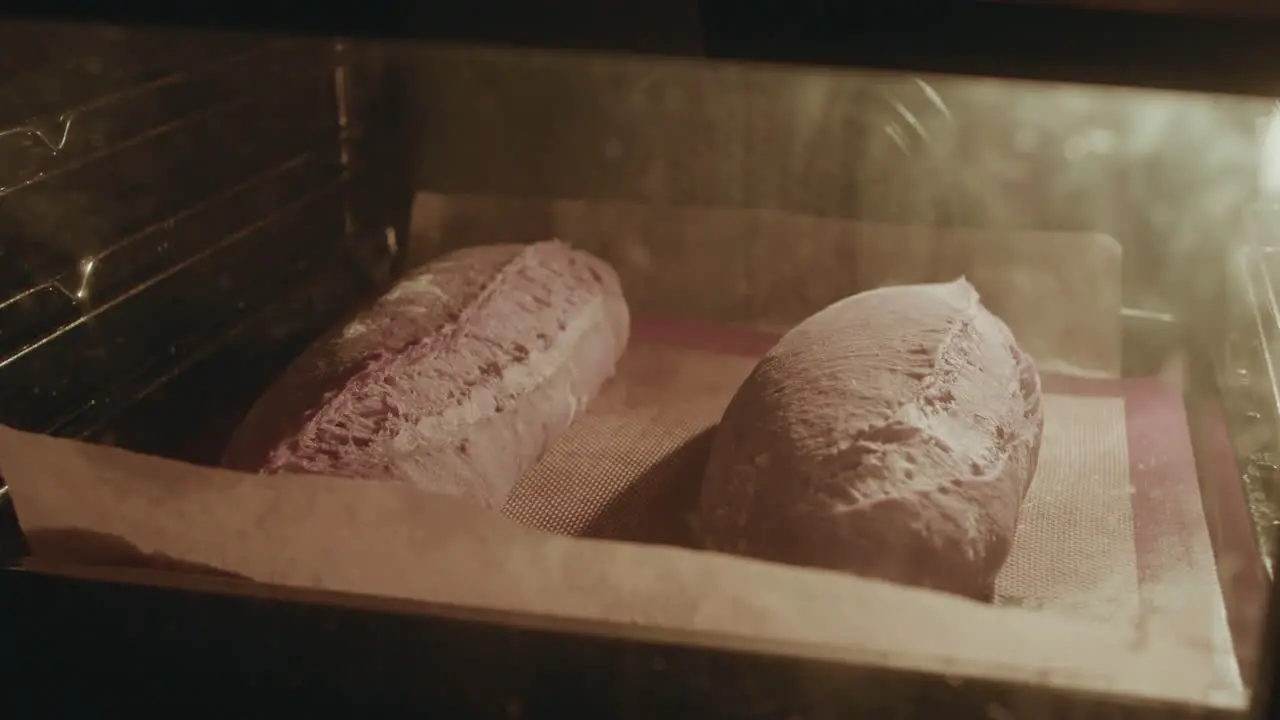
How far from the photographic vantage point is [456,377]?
3.62 ft

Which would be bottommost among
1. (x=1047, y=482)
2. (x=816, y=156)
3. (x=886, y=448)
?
(x=1047, y=482)

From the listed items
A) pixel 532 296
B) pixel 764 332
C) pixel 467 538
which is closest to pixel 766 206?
pixel 764 332

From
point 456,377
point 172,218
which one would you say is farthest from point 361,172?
point 456,377

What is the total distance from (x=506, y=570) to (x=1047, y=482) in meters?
0.60

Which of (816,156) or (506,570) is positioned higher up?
(816,156)

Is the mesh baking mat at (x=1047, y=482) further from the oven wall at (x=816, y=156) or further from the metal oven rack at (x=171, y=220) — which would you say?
the metal oven rack at (x=171, y=220)

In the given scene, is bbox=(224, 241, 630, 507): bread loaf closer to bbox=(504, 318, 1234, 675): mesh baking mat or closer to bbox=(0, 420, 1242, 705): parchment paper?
bbox=(504, 318, 1234, 675): mesh baking mat

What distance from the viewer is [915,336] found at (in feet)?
3.41

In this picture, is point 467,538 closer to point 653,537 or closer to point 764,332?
point 653,537

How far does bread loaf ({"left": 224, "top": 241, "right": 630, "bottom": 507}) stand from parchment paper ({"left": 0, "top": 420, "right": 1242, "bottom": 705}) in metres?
0.17

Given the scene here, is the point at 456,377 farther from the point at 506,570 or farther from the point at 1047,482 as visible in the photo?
the point at 1047,482

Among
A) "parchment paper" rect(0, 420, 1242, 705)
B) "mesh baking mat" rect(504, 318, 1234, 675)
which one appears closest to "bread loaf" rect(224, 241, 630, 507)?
"mesh baking mat" rect(504, 318, 1234, 675)

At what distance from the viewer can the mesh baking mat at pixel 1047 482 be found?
965 mm

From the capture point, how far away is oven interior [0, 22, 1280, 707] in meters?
0.99
